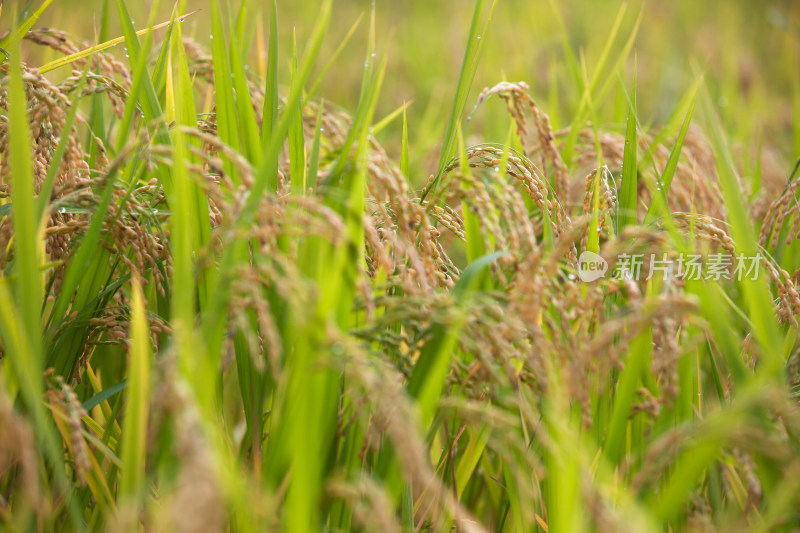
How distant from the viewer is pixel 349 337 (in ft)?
2.99

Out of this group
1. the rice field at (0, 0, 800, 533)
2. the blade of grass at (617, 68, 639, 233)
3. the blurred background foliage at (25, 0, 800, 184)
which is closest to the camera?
the rice field at (0, 0, 800, 533)

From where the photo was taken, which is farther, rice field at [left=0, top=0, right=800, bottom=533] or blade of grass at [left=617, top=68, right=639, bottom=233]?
blade of grass at [left=617, top=68, right=639, bottom=233]

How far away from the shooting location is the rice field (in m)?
0.83

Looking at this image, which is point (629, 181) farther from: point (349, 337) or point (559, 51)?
point (559, 51)

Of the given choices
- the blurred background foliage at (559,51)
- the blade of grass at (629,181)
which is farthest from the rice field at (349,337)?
the blurred background foliage at (559,51)

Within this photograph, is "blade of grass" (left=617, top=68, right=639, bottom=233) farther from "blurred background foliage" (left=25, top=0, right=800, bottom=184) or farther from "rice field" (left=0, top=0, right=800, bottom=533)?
"blurred background foliage" (left=25, top=0, right=800, bottom=184)

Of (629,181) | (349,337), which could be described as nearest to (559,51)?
(629,181)

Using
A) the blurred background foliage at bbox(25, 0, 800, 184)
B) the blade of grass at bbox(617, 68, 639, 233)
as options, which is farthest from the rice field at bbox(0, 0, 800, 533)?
the blurred background foliage at bbox(25, 0, 800, 184)

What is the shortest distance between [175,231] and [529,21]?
5.43m

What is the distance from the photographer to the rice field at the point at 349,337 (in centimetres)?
83

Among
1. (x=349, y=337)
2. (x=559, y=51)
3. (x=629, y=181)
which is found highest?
(x=559, y=51)

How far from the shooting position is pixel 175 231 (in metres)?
0.94

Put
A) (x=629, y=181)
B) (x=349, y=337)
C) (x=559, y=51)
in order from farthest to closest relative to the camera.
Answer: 1. (x=559, y=51)
2. (x=629, y=181)
3. (x=349, y=337)

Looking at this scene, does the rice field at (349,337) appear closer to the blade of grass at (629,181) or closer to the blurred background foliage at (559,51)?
the blade of grass at (629,181)
